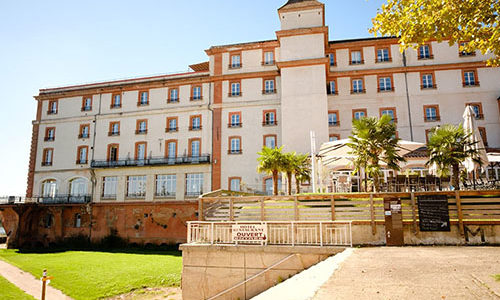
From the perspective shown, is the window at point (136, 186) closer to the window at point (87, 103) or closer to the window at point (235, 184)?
the window at point (235, 184)

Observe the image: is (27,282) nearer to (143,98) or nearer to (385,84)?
(143,98)

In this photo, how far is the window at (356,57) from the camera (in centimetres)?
2971

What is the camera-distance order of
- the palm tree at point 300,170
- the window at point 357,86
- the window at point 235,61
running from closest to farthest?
A: the palm tree at point 300,170, the window at point 357,86, the window at point 235,61

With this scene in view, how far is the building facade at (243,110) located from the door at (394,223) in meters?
15.8

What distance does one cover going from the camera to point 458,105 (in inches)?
1085

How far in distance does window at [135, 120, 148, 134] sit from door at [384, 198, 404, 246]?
26074mm

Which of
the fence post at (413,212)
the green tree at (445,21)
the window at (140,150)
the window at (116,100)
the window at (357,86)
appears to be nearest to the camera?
the green tree at (445,21)

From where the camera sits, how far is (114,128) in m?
33.7

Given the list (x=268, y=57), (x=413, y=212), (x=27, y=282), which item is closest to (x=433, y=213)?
(x=413, y=212)

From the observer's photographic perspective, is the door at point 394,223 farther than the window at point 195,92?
No

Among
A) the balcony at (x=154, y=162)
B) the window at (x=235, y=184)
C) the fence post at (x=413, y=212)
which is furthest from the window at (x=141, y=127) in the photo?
the fence post at (x=413, y=212)

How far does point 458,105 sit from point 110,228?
3061 cm

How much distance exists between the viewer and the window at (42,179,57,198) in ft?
111

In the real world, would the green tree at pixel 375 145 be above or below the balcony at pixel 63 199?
above
